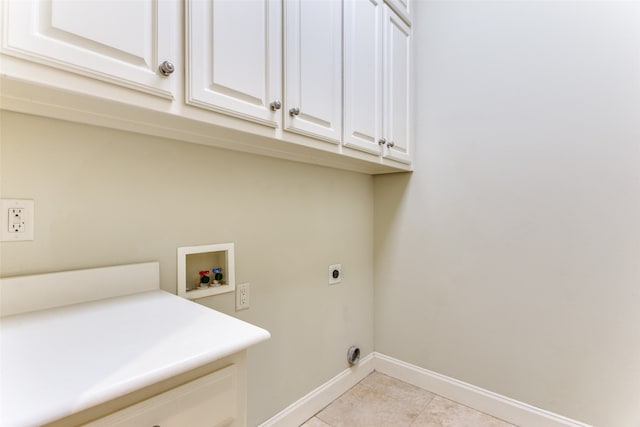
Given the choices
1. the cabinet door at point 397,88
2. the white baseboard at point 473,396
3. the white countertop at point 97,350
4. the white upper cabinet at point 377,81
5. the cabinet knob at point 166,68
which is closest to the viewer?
the white countertop at point 97,350

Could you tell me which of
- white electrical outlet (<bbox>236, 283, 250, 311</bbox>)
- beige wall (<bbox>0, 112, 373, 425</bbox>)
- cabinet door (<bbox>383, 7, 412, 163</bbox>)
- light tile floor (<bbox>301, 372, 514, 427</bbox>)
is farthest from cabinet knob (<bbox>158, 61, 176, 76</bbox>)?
light tile floor (<bbox>301, 372, 514, 427</bbox>)

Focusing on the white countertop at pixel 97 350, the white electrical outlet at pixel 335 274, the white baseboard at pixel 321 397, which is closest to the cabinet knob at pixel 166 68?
the white countertop at pixel 97 350

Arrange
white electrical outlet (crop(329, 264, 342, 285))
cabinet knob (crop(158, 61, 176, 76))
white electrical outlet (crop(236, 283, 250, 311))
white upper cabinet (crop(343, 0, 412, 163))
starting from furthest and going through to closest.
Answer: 1. white electrical outlet (crop(329, 264, 342, 285))
2. white upper cabinet (crop(343, 0, 412, 163))
3. white electrical outlet (crop(236, 283, 250, 311))
4. cabinet knob (crop(158, 61, 176, 76))

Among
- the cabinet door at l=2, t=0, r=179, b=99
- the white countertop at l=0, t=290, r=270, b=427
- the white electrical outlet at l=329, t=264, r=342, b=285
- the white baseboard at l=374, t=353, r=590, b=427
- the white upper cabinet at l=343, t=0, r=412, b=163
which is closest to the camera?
the white countertop at l=0, t=290, r=270, b=427

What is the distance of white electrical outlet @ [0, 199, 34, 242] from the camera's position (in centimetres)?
82

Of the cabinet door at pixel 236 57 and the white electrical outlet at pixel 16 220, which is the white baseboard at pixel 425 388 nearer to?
the white electrical outlet at pixel 16 220

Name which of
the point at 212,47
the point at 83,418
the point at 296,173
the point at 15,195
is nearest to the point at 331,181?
the point at 296,173

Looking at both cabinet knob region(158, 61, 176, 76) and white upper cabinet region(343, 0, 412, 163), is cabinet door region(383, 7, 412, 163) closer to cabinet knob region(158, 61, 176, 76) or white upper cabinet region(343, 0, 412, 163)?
white upper cabinet region(343, 0, 412, 163)

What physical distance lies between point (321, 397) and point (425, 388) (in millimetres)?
674

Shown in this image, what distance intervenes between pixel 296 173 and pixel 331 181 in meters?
0.28

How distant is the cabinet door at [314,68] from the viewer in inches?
45.6

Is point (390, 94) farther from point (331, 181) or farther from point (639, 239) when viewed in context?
point (639, 239)

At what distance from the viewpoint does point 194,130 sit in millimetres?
1051

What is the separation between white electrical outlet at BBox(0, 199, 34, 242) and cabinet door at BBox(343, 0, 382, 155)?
113cm
